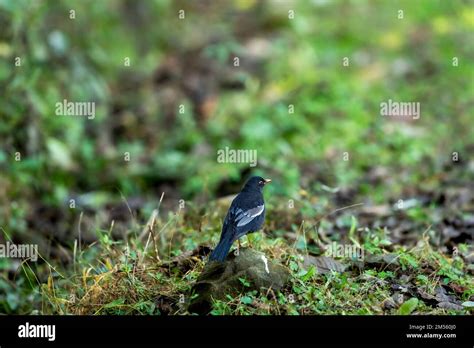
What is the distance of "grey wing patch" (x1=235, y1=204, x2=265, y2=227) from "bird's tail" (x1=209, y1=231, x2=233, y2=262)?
128 millimetres

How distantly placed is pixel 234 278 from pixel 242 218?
397 mm

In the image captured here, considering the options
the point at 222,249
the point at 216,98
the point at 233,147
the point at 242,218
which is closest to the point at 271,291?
the point at 222,249

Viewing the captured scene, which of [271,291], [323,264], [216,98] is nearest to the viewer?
[271,291]

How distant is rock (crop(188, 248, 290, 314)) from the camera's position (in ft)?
14.1

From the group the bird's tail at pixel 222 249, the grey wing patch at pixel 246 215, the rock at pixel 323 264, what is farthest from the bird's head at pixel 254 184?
the bird's tail at pixel 222 249

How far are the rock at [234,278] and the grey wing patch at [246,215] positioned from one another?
21cm

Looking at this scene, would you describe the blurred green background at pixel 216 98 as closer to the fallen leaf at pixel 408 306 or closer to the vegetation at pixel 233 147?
the vegetation at pixel 233 147

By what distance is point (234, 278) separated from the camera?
170 inches

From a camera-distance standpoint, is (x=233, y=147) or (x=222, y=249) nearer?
(x=222, y=249)

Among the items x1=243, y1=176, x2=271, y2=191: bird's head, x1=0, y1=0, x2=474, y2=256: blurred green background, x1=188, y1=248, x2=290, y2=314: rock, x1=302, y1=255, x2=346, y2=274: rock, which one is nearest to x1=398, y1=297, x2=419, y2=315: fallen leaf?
x1=302, y1=255, x2=346, y2=274: rock

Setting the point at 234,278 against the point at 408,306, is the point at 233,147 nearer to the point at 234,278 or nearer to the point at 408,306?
the point at 234,278

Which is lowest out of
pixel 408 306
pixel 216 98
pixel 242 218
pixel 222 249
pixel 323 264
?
pixel 408 306

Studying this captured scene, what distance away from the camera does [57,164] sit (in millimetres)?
7805

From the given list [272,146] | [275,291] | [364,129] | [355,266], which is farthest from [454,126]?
[275,291]
